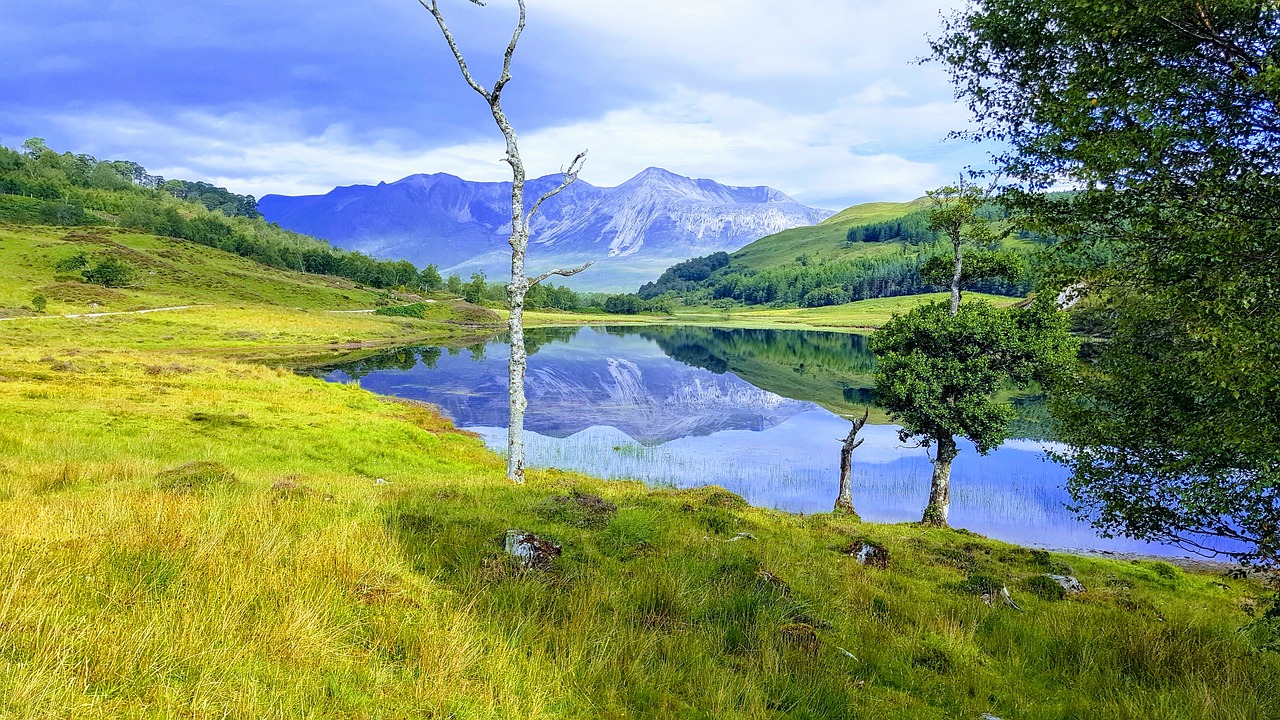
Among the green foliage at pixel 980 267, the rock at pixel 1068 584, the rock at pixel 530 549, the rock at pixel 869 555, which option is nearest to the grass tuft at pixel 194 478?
the rock at pixel 530 549

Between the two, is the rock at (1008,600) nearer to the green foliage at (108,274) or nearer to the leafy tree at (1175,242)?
the leafy tree at (1175,242)

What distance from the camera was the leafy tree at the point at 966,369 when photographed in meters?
25.8

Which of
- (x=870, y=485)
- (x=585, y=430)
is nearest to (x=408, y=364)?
(x=585, y=430)

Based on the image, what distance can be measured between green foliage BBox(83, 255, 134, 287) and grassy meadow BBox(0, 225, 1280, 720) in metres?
136

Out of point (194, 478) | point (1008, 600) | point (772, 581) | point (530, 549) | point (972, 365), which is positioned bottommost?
point (1008, 600)

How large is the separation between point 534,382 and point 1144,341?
6154cm

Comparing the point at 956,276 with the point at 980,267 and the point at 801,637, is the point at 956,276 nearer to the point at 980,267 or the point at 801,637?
the point at 980,267

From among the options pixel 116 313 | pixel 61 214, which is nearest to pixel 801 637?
pixel 116 313

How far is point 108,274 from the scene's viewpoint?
11644 cm

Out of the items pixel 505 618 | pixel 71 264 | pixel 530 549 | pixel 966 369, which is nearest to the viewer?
pixel 505 618

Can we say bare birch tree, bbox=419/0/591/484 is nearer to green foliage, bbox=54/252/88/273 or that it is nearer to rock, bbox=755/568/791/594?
rock, bbox=755/568/791/594

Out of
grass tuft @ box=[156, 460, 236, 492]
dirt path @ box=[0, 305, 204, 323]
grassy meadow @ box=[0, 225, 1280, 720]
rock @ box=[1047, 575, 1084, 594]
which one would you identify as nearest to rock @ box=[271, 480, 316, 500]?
grassy meadow @ box=[0, 225, 1280, 720]

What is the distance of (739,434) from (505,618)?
41.9 m

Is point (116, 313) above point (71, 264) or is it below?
below
